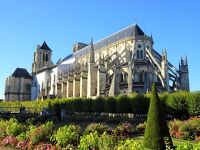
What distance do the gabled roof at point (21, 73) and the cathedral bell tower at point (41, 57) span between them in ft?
7.25

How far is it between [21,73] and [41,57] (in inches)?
345

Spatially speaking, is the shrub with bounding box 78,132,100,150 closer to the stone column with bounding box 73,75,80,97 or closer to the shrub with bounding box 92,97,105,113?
the shrub with bounding box 92,97,105,113

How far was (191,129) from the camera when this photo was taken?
1861 cm

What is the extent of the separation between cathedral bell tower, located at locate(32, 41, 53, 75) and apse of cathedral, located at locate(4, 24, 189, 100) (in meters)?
21.2

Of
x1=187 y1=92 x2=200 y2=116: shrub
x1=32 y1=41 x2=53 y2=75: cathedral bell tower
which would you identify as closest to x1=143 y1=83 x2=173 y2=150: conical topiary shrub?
x1=187 y1=92 x2=200 y2=116: shrub

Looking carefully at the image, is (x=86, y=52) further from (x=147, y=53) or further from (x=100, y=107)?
(x=100, y=107)

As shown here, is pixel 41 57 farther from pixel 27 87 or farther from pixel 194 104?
pixel 194 104

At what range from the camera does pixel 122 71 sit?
53.0m

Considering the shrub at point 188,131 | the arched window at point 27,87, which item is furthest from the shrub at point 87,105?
the arched window at point 27,87

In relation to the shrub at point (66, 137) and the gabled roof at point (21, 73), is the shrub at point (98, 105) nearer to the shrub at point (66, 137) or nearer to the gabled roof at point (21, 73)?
the shrub at point (66, 137)

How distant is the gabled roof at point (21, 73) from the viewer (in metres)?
88.8

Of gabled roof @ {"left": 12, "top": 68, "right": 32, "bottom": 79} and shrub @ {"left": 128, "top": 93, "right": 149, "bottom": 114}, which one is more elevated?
gabled roof @ {"left": 12, "top": 68, "right": 32, "bottom": 79}

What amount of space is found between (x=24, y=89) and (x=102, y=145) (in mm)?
81162

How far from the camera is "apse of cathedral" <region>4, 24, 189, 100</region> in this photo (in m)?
48.4
